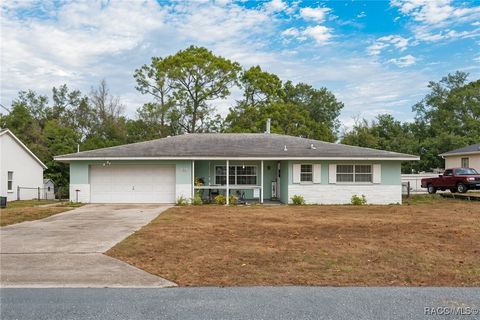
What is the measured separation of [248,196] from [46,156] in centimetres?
2444

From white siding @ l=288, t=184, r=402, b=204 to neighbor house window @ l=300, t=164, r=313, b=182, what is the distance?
0.39m

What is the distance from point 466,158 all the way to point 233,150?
2300cm

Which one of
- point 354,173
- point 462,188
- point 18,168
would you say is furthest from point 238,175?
point 18,168

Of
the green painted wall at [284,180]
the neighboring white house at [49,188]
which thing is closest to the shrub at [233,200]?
the green painted wall at [284,180]

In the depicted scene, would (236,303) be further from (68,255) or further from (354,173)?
(354,173)

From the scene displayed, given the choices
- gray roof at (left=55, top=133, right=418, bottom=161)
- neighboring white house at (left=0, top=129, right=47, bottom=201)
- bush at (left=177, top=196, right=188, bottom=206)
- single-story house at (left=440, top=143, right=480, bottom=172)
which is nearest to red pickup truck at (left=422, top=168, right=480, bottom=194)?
gray roof at (left=55, top=133, right=418, bottom=161)

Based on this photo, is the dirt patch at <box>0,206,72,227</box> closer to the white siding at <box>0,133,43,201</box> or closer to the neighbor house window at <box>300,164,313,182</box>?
the white siding at <box>0,133,43,201</box>

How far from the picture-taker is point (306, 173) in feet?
63.5

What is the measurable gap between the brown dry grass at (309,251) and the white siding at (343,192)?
6415 millimetres

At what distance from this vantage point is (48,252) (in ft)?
25.0

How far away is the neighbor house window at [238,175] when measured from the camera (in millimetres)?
21016

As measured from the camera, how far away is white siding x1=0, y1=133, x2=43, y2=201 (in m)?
22.6

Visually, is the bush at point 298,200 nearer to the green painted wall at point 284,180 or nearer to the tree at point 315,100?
the green painted wall at point 284,180

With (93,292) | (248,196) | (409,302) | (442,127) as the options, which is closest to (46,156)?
(248,196)
